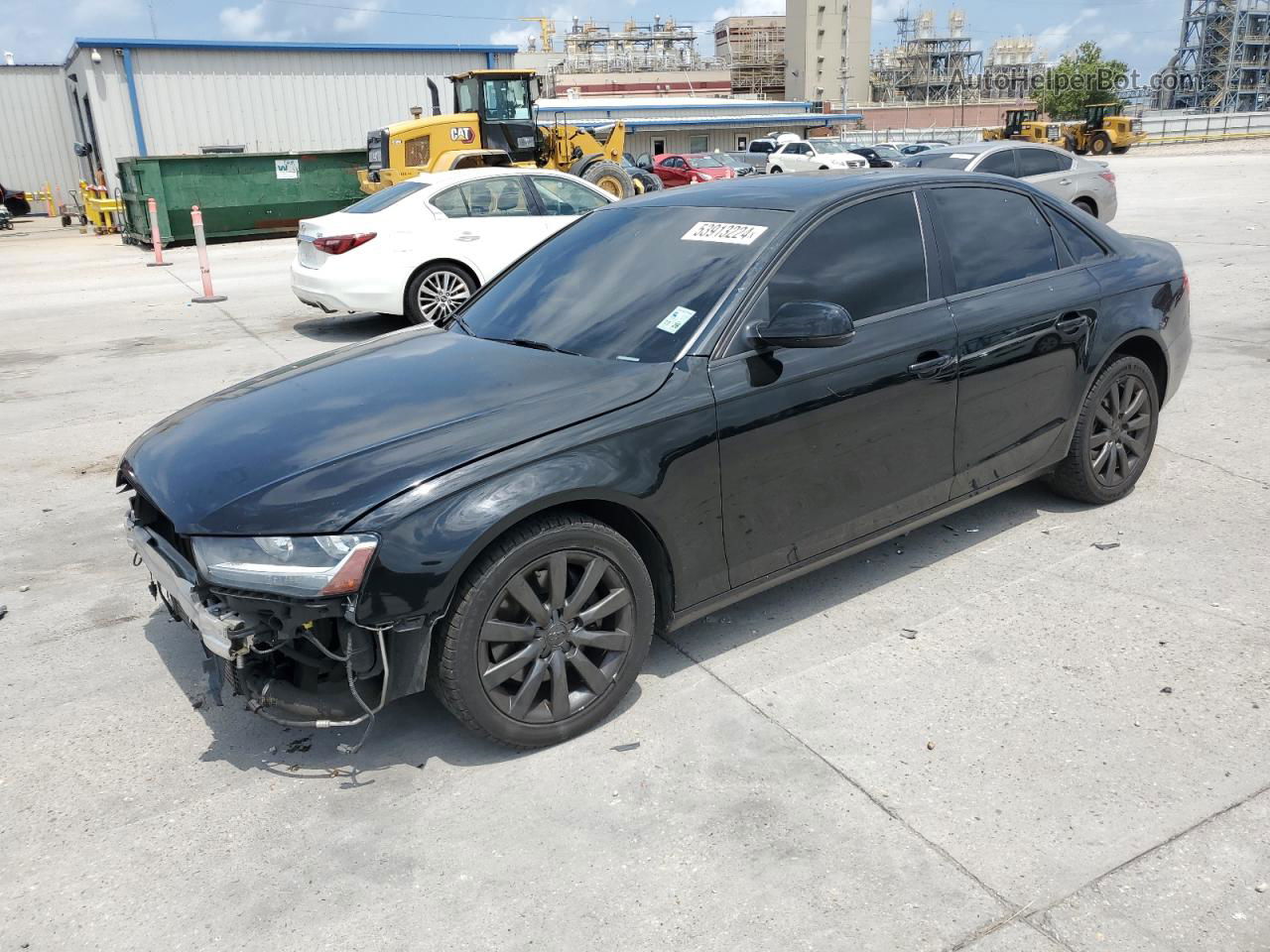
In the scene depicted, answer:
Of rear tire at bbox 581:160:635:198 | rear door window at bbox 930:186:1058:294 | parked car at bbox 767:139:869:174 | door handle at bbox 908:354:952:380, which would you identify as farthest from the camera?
parked car at bbox 767:139:869:174

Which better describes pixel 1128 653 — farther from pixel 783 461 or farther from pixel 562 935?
pixel 562 935

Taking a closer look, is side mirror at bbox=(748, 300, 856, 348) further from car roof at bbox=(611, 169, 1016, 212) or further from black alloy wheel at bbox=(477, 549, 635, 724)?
black alloy wheel at bbox=(477, 549, 635, 724)

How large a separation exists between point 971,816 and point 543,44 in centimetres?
16335

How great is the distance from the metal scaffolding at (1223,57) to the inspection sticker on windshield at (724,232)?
148765mm

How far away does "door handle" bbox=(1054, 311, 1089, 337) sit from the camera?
4.51 meters

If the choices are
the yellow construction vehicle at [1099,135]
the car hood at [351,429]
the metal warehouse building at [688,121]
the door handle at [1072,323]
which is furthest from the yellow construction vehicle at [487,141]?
the metal warehouse building at [688,121]

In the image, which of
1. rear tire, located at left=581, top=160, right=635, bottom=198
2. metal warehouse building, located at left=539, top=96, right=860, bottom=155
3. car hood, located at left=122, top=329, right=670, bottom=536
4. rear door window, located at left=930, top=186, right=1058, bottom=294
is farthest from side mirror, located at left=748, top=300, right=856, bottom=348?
metal warehouse building, located at left=539, top=96, right=860, bottom=155

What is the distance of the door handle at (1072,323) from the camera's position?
4512 mm

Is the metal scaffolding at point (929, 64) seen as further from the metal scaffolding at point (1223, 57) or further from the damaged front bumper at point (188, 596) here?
the damaged front bumper at point (188, 596)

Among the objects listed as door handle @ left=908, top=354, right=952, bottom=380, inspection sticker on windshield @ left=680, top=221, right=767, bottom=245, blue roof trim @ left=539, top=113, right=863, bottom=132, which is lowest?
door handle @ left=908, top=354, right=952, bottom=380

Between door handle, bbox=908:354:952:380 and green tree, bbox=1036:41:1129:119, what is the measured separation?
102377 mm

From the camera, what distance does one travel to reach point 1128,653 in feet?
12.3

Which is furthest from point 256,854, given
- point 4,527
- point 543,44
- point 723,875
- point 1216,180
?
point 543,44

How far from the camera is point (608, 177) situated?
19844mm
